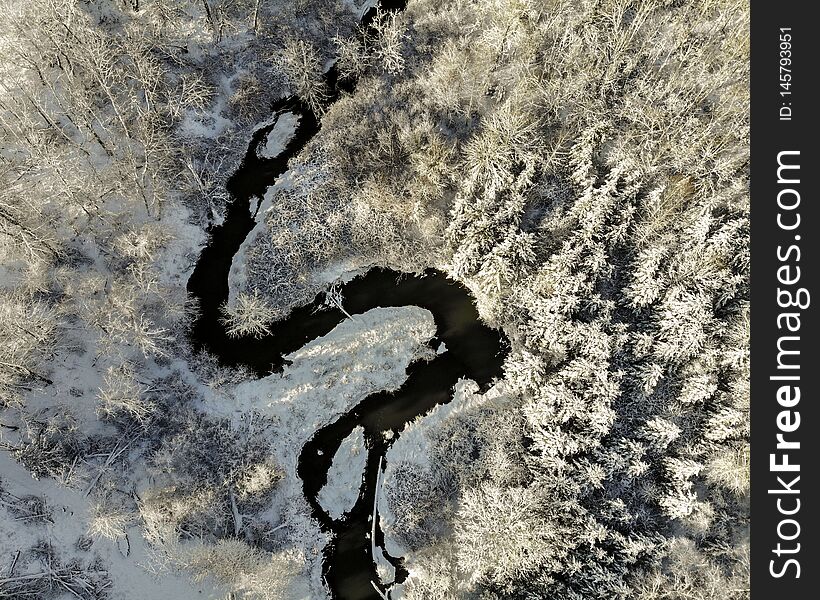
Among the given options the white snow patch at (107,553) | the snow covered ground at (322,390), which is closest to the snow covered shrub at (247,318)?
the snow covered ground at (322,390)

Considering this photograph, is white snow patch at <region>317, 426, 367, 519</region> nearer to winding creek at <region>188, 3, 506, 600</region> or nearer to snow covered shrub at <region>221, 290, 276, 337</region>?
winding creek at <region>188, 3, 506, 600</region>

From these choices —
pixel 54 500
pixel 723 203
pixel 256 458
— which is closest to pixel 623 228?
pixel 723 203

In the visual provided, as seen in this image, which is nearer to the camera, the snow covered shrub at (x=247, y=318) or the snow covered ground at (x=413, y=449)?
the snow covered ground at (x=413, y=449)

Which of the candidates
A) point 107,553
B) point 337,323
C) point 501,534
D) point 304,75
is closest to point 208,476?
point 107,553

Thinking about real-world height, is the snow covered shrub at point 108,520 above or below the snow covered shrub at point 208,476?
below

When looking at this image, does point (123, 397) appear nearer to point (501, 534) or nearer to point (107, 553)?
point (107, 553)

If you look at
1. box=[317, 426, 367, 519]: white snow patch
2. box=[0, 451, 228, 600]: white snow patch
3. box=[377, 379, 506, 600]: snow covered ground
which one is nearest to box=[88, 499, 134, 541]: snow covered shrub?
box=[0, 451, 228, 600]: white snow patch

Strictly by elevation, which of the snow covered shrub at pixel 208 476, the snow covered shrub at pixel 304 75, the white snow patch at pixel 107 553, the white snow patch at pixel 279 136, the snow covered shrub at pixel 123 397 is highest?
the snow covered shrub at pixel 304 75

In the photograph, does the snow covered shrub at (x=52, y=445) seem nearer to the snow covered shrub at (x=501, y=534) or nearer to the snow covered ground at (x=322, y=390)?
the snow covered ground at (x=322, y=390)

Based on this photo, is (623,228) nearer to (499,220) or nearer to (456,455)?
(499,220)
